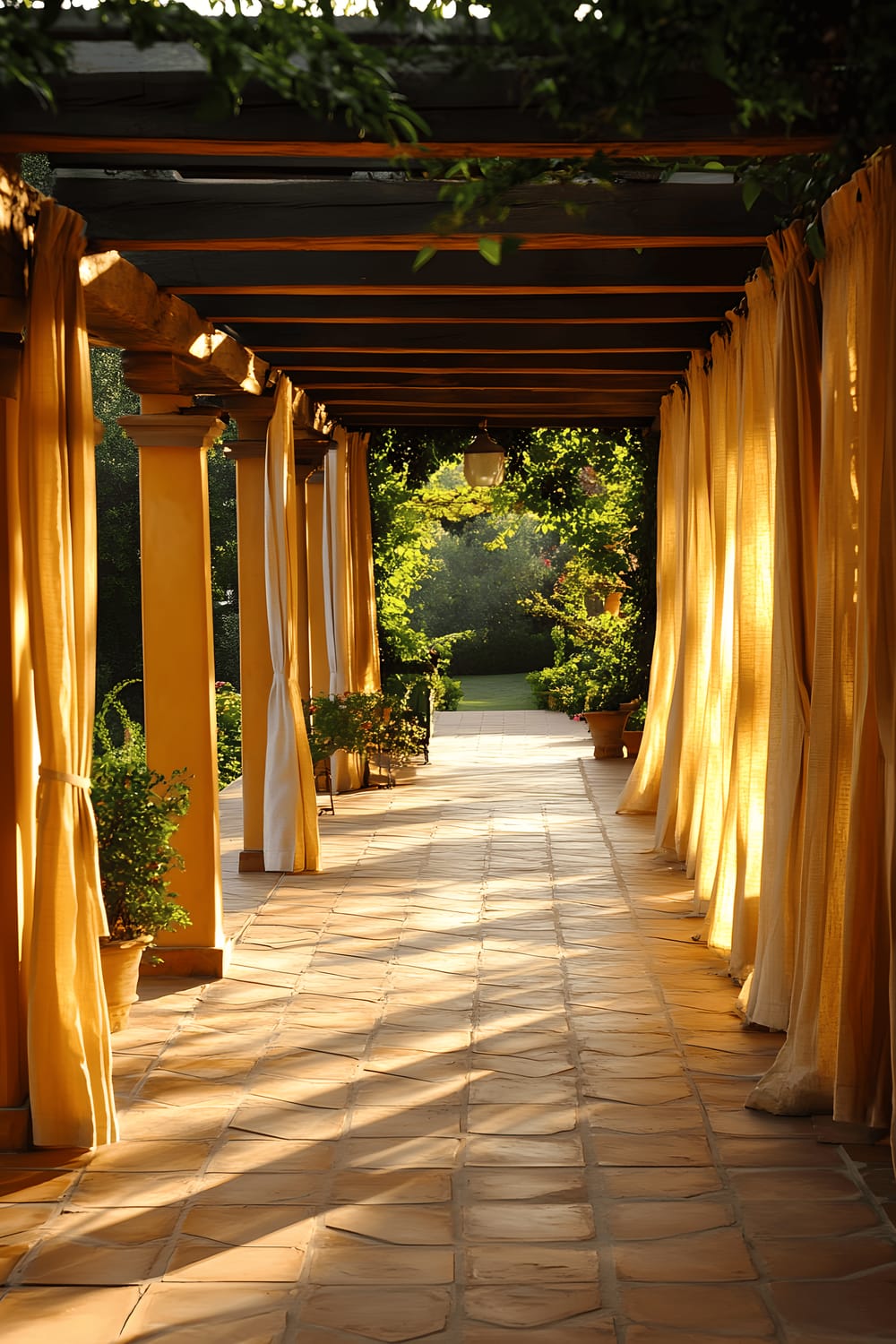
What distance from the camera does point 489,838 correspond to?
941cm

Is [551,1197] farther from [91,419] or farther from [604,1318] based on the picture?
[91,419]

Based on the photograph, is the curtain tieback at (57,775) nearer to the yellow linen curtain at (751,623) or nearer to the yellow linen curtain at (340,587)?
the yellow linen curtain at (751,623)

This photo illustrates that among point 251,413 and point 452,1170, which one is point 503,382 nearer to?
point 251,413

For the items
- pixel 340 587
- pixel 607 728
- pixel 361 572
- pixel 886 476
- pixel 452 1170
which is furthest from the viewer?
pixel 607 728

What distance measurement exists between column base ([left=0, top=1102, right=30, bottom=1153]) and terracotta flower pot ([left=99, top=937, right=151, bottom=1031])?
39.7 inches

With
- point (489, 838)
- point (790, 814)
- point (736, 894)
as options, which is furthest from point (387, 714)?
point (790, 814)

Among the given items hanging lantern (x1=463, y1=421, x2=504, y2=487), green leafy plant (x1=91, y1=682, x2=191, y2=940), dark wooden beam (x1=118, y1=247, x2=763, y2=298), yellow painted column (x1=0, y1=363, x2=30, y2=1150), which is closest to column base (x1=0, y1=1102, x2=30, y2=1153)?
yellow painted column (x1=0, y1=363, x2=30, y2=1150)

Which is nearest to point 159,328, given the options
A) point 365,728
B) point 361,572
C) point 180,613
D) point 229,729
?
point 180,613

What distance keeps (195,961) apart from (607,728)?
7.86m

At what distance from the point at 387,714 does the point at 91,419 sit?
792 cm

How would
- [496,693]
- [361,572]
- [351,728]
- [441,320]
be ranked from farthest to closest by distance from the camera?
[496,693] → [361,572] → [351,728] → [441,320]

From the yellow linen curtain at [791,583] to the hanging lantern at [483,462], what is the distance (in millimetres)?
5225

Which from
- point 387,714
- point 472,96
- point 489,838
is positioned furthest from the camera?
point 387,714

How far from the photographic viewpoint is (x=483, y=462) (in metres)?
10.1
